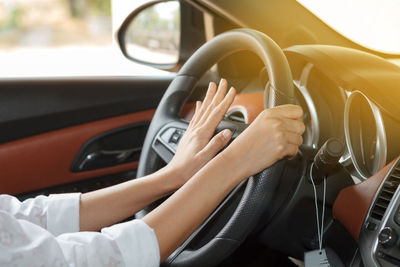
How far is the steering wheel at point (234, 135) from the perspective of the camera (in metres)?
0.91

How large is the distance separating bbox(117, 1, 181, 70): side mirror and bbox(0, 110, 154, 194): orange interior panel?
484mm

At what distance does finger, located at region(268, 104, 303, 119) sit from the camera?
36.0 inches

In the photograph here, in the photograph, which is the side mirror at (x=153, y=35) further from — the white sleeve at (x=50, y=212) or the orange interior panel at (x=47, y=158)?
the white sleeve at (x=50, y=212)

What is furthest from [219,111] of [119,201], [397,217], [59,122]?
[59,122]

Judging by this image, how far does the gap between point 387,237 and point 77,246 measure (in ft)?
1.67

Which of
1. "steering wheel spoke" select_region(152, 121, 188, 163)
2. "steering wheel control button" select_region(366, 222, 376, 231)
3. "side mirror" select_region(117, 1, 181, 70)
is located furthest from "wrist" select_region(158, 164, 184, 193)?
"side mirror" select_region(117, 1, 181, 70)

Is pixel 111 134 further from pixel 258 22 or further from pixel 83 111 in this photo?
pixel 258 22

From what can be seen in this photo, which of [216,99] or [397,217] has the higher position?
[216,99]

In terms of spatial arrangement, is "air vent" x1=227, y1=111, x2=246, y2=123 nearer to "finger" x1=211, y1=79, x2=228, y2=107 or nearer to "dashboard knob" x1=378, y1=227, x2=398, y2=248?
"finger" x1=211, y1=79, x2=228, y2=107

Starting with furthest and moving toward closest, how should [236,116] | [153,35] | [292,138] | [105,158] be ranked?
1. [153,35]
2. [105,158]
3. [236,116]
4. [292,138]

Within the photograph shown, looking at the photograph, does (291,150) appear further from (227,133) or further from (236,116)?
(236,116)

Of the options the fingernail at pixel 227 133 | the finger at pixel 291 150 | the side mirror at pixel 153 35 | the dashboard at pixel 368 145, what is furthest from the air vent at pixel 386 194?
the side mirror at pixel 153 35

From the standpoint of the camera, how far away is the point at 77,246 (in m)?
0.81

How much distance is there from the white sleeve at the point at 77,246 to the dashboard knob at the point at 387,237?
0.38 metres
